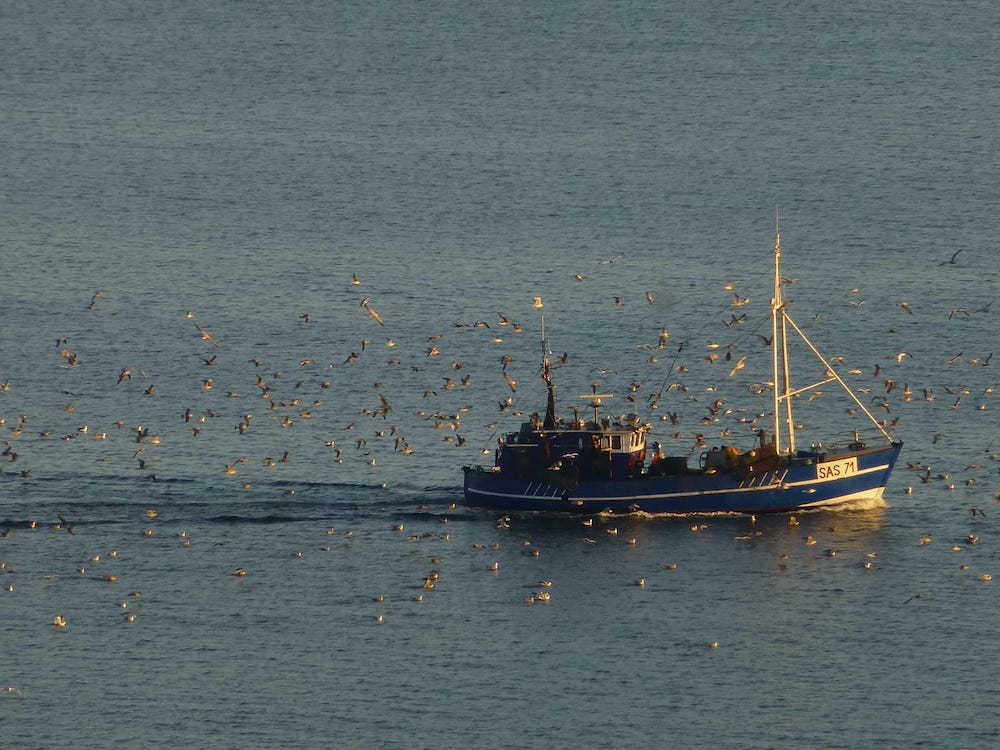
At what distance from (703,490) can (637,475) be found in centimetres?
387

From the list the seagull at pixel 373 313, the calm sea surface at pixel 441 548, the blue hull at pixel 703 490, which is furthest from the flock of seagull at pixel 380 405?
the blue hull at pixel 703 490

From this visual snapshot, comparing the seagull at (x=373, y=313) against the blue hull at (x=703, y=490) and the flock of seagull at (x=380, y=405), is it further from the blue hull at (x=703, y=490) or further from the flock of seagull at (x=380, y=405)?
the blue hull at (x=703, y=490)

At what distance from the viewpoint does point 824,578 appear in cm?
12625

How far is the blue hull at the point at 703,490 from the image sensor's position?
134000 millimetres

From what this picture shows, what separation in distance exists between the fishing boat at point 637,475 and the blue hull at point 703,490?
57 mm

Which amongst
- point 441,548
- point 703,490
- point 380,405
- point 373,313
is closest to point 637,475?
point 703,490

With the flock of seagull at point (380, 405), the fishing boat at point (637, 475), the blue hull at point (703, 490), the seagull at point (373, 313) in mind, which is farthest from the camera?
the seagull at point (373, 313)

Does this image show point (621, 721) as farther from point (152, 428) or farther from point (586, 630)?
point (152, 428)

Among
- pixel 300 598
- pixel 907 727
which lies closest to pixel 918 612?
pixel 907 727

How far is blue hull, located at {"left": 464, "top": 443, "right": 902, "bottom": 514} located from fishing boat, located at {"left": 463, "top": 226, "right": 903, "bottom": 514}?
2.3 inches

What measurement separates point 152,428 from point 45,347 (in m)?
26.2

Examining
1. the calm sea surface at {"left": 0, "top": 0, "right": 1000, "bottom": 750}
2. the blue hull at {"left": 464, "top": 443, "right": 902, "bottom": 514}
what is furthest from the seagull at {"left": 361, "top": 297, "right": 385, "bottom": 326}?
the blue hull at {"left": 464, "top": 443, "right": 902, "bottom": 514}

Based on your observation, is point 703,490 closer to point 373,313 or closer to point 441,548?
point 441,548

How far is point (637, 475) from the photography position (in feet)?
442
